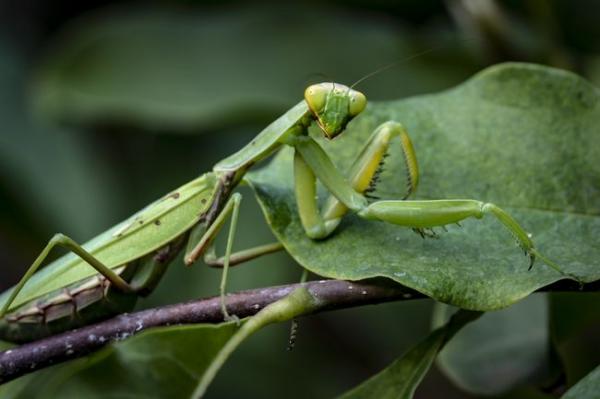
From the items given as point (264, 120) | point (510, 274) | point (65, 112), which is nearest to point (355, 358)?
point (264, 120)

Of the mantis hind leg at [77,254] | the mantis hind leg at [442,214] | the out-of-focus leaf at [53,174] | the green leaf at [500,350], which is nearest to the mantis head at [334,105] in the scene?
the mantis hind leg at [442,214]

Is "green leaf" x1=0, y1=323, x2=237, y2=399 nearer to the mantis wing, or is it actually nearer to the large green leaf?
the large green leaf

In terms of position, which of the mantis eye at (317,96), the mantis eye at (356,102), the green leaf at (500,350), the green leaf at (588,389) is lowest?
the green leaf at (500,350)

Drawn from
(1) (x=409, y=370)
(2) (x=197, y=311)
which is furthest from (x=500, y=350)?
(2) (x=197, y=311)

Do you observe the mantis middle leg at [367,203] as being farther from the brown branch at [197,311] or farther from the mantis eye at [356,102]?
the brown branch at [197,311]

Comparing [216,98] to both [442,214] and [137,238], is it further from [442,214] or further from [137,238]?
[442,214]

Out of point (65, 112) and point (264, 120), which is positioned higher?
point (65, 112)

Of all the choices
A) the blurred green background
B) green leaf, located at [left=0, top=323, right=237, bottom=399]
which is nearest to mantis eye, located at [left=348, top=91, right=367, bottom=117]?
green leaf, located at [left=0, top=323, right=237, bottom=399]

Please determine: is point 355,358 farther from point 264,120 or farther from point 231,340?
point 231,340
